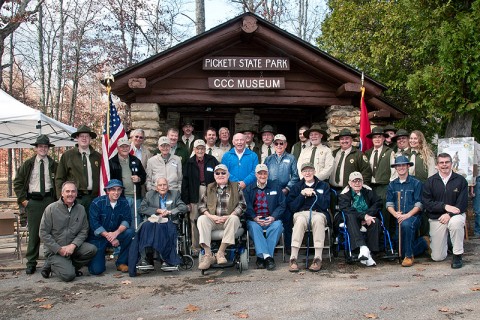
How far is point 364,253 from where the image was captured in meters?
6.12

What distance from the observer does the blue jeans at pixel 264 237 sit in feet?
20.2

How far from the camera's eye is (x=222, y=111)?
10.3 m

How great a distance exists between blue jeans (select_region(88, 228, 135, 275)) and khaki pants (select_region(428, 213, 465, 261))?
4277mm

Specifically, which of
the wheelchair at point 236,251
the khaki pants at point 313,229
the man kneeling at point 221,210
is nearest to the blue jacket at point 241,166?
the man kneeling at point 221,210

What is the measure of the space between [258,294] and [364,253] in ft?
6.12

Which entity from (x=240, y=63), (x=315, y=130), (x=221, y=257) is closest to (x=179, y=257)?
(x=221, y=257)

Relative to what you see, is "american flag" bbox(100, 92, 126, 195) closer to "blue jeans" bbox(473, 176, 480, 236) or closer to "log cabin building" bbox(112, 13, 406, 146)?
"log cabin building" bbox(112, 13, 406, 146)

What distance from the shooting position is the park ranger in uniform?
6430mm

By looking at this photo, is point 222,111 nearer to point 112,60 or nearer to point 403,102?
point 403,102

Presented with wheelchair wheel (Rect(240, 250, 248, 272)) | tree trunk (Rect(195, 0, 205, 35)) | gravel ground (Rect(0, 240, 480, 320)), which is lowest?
gravel ground (Rect(0, 240, 480, 320))

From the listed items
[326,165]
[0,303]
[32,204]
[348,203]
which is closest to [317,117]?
[326,165]

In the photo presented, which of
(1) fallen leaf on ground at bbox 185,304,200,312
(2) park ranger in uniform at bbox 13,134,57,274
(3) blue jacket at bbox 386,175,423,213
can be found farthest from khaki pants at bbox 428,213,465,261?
(2) park ranger in uniform at bbox 13,134,57,274

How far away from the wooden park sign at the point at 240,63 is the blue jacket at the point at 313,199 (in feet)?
8.84

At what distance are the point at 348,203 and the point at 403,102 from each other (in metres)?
7.21
